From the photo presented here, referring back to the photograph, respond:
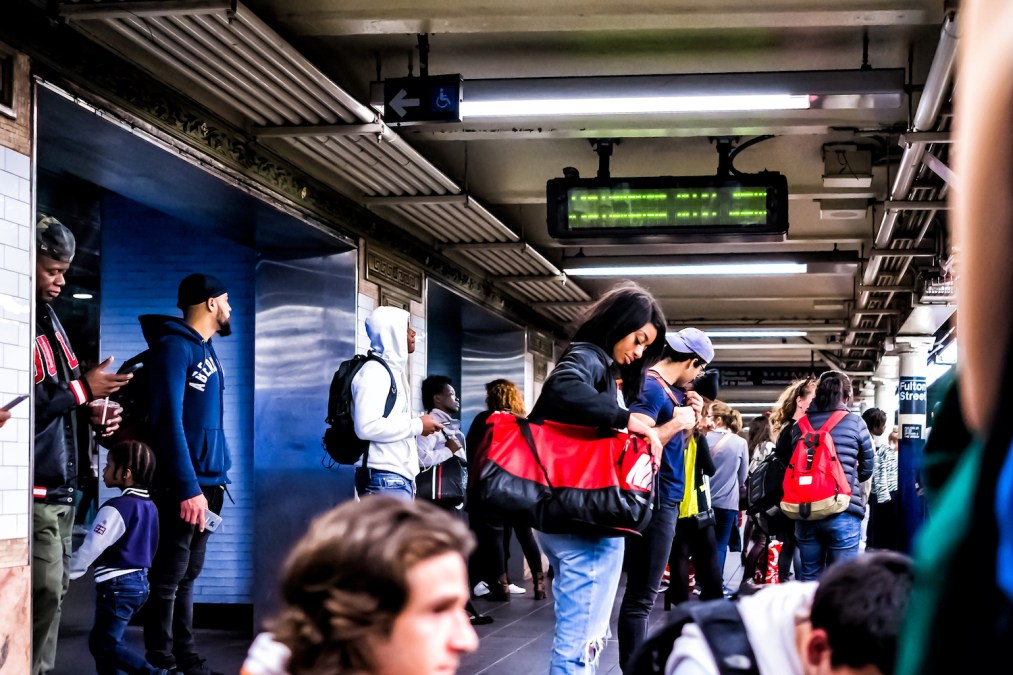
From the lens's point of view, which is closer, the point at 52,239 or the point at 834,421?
the point at 52,239

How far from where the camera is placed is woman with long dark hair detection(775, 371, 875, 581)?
22.7ft

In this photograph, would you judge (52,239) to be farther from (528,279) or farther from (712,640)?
(528,279)

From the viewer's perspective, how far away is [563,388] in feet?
12.7

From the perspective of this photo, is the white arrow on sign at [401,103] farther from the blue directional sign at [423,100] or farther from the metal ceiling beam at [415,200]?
the metal ceiling beam at [415,200]

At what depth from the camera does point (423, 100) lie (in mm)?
5824

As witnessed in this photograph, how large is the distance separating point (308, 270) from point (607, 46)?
9.25ft

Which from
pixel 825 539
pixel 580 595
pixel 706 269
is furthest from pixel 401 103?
pixel 706 269

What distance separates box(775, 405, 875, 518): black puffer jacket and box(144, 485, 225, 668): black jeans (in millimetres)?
3447

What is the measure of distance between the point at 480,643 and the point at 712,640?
17.6 ft

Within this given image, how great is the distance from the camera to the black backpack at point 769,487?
714cm

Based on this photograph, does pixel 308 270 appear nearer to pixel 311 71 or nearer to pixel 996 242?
pixel 311 71

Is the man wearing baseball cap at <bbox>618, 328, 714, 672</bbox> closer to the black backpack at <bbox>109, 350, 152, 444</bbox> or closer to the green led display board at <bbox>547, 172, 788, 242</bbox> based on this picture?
the green led display board at <bbox>547, 172, 788, 242</bbox>

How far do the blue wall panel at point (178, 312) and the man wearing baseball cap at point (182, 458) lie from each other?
2.46 metres

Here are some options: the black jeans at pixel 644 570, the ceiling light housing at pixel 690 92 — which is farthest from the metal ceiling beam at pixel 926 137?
the black jeans at pixel 644 570
